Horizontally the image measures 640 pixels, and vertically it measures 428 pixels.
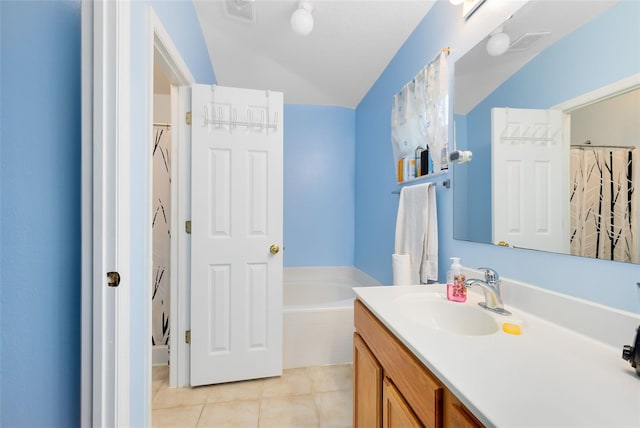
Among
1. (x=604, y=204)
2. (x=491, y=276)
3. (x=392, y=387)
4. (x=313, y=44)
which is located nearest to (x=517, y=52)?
(x=604, y=204)

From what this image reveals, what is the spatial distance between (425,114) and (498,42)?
1.65 feet

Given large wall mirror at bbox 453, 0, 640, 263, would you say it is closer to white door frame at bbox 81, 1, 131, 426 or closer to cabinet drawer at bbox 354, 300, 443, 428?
cabinet drawer at bbox 354, 300, 443, 428

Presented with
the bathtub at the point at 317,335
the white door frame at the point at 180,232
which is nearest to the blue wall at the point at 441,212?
the bathtub at the point at 317,335

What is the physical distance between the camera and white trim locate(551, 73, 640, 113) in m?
0.66

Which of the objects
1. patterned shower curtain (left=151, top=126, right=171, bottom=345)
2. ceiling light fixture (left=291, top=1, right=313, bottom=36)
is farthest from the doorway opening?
ceiling light fixture (left=291, top=1, right=313, bottom=36)

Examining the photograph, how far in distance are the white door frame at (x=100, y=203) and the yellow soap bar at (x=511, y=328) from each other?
1164 mm

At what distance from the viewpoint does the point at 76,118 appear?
29.1 inches

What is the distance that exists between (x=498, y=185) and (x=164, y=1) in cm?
172

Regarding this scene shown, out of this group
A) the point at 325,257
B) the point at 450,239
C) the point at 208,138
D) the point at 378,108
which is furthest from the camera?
the point at 325,257

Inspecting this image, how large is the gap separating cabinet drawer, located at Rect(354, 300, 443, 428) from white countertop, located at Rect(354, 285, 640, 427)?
4 cm

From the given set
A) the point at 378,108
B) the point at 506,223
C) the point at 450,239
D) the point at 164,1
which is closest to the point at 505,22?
the point at 506,223

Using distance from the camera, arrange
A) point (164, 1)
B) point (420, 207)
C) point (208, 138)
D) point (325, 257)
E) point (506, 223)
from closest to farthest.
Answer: point (506, 223)
point (164, 1)
point (420, 207)
point (208, 138)
point (325, 257)

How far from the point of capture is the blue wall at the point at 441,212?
716 millimetres

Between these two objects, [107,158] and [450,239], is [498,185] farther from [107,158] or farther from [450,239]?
[107,158]
